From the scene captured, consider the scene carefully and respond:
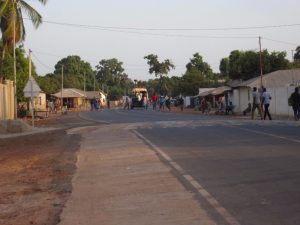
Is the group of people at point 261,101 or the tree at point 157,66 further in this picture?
the tree at point 157,66

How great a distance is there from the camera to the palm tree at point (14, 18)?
123 feet

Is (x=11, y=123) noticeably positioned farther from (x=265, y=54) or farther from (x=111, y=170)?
(x=265, y=54)

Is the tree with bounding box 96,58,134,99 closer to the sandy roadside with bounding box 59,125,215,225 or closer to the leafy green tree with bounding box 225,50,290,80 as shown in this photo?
the leafy green tree with bounding box 225,50,290,80

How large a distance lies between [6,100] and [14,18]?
517 centimetres

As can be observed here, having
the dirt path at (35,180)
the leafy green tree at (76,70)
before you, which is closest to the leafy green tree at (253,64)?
the dirt path at (35,180)

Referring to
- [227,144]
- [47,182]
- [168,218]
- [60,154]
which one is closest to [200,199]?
[168,218]

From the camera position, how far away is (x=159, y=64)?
119562 mm

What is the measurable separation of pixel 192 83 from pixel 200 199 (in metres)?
92.5

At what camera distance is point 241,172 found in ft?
37.8

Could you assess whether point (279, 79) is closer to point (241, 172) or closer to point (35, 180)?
point (241, 172)

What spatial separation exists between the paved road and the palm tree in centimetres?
2070

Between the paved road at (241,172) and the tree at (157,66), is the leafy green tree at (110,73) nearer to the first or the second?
the tree at (157,66)

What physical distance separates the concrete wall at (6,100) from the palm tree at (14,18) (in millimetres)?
3781

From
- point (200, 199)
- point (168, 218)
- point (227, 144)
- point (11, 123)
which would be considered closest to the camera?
point (168, 218)
